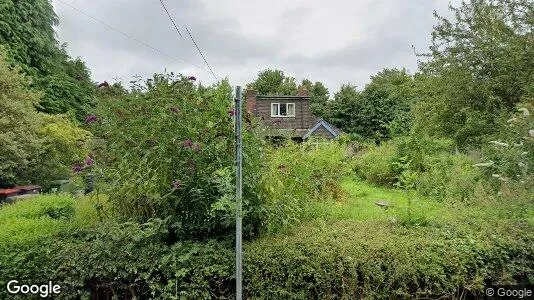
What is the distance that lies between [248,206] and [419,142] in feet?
27.3

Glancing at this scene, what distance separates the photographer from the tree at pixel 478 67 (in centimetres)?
795

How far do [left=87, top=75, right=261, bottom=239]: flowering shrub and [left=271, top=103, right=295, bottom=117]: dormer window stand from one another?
65.4 feet

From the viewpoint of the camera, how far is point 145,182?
9.61ft

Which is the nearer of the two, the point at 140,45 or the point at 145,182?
the point at 145,182

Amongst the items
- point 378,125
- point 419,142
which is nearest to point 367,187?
point 419,142

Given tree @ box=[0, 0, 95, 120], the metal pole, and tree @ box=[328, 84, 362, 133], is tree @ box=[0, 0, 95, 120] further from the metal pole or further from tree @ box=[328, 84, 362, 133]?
tree @ box=[328, 84, 362, 133]

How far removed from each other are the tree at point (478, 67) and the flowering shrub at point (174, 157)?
7.02m

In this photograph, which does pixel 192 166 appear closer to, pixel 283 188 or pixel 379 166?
pixel 283 188

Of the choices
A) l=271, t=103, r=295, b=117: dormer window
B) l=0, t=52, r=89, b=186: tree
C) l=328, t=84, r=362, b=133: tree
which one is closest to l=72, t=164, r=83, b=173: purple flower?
l=0, t=52, r=89, b=186: tree

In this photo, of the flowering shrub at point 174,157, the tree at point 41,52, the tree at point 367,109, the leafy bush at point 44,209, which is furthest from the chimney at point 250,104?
the tree at point 367,109

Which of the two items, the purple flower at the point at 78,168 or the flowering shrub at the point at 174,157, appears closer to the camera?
the flowering shrub at the point at 174,157

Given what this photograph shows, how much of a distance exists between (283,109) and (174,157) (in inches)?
809

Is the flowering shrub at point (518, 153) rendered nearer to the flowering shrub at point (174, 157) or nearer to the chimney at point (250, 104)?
the chimney at point (250, 104)

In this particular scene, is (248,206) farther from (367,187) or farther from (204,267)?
(367,187)
